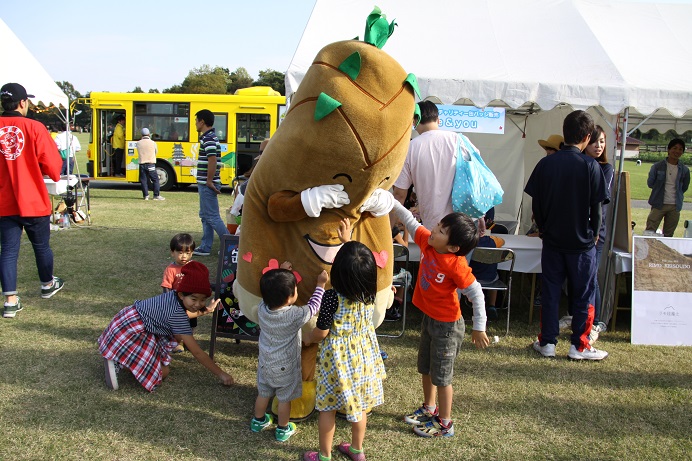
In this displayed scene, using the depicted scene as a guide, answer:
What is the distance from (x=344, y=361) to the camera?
9.19ft

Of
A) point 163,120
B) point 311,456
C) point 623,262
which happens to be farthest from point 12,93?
point 163,120

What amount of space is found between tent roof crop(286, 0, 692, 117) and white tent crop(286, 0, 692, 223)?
0.03ft

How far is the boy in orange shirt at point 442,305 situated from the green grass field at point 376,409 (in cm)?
17

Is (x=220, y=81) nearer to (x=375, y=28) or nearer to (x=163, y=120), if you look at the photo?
(x=163, y=120)

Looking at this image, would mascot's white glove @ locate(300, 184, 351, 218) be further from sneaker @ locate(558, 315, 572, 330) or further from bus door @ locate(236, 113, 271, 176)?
bus door @ locate(236, 113, 271, 176)

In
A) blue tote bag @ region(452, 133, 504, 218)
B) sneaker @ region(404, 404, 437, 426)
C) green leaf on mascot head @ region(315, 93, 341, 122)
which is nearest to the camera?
green leaf on mascot head @ region(315, 93, 341, 122)

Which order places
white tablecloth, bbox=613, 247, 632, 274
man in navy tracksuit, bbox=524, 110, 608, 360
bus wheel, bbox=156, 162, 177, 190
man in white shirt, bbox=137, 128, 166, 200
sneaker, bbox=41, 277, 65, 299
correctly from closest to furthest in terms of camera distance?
man in navy tracksuit, bbox=524, 110, 608, 360 < white tablecloth, bbox=613, 247, 632, 274 < sneaker, bbox=41, 277, 65, 299 < man in white shirt, bbox=137, 128, 166, 200 < bus wheel, bbox=156, 162, 177, 190

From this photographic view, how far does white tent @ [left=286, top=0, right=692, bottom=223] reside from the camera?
17.2 ft

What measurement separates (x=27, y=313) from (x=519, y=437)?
14.5ft

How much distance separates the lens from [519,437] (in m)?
3.31

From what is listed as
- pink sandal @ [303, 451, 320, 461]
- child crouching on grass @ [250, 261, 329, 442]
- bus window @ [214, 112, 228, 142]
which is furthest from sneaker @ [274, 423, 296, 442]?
bus window @ [214, 112, 228, 142]

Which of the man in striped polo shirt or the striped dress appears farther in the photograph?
the man in striped polo shirt

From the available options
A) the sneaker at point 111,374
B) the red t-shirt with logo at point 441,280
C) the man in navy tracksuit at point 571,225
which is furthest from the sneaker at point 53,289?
the man in navy tracksuit at point 571,225

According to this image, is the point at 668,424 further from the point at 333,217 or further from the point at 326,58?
the point at 326,58
